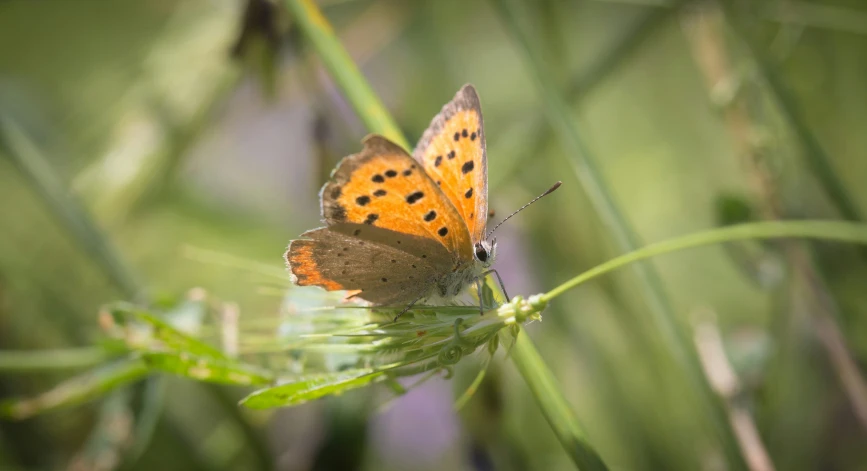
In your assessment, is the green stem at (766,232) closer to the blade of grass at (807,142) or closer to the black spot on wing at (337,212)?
the black spot on wing at (337,212)

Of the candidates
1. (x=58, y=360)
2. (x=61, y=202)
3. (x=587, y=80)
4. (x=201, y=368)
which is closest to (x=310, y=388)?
(x=201, y=368)

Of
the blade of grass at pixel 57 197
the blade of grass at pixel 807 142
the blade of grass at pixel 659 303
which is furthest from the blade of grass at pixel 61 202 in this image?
the blade of grass at pixel 807 142

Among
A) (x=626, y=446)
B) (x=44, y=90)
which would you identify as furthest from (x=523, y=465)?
(x=44, y=90)

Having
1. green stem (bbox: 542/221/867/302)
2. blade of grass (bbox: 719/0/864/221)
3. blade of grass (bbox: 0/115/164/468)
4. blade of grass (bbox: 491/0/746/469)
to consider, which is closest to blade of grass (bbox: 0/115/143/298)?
blade of grass (bbox: 0/115/164/468)

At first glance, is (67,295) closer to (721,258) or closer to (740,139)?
(740,139)

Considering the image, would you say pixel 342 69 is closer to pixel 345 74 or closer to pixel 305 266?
pixel 345 74
